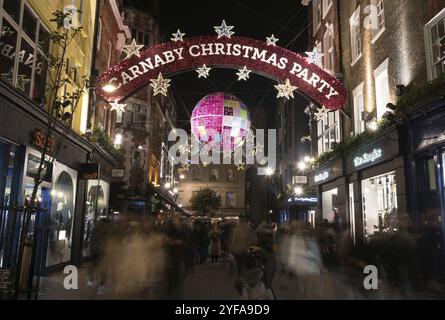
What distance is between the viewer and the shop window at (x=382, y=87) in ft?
48.2

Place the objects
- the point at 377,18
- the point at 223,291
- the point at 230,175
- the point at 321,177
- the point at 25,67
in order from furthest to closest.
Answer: the point at 230,175 → the point at 321,177 → the point at 377,18 → the point at 25,67 → the point at 223,291

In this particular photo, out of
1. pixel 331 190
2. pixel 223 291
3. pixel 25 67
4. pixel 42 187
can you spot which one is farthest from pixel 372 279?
pixel 331 190

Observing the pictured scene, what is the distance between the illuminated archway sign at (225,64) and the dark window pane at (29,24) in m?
2.83

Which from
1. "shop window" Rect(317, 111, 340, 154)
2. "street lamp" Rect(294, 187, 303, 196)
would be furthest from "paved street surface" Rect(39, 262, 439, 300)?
"street lamp" Rect(294, 187, 303, 196)

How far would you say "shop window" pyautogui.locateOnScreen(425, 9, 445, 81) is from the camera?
1124 cm

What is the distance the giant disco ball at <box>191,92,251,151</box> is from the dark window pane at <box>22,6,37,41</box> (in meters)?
5.10

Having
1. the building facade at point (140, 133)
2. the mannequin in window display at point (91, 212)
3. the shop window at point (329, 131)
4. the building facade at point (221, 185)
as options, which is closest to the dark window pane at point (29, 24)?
the mannequin in window display at point (91, 212)

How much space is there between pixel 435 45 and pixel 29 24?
1126cm

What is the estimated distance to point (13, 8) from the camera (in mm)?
10461

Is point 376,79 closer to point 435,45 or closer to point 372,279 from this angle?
point 435,45

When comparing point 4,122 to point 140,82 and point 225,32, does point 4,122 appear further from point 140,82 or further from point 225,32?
point 225,32

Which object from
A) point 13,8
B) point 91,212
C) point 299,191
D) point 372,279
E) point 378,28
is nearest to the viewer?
point 13,8

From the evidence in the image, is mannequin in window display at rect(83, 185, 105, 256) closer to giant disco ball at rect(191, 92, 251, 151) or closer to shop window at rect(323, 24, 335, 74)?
giant disco ball at rect(191, 92, 251, 151)

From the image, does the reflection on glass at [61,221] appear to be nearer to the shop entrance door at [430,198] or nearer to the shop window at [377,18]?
the shop entrance door at [430,198]
